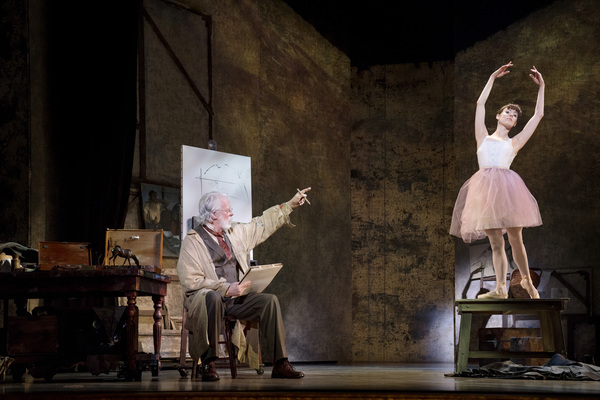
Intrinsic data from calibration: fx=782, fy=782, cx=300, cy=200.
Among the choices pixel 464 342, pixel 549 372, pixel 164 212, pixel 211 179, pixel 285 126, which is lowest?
pixel 549 372

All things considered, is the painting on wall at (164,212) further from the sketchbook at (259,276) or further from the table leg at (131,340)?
the sketchbook at (259,276)

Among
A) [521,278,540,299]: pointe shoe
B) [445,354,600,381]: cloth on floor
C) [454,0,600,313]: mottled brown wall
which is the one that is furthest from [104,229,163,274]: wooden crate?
[454,0,600,313]: mottled brown wall

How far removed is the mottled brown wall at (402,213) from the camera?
1009 cm

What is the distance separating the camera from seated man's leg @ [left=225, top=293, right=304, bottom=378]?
4.68 m

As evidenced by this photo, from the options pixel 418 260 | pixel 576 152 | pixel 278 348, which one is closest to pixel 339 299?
pixel 418 260

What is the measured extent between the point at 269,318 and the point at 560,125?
16.1 ft

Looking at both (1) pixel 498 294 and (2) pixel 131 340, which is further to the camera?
(1) pixel 498 294

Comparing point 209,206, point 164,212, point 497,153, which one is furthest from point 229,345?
point 164,212

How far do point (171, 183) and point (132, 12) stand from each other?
1855 millimetres

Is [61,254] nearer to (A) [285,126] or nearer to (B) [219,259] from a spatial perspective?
(B) [219,259]

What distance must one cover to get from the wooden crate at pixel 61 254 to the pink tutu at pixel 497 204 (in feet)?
8.95

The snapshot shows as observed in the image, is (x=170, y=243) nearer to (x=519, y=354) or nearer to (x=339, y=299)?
(x=339, y=299)

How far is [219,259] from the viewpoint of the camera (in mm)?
5012

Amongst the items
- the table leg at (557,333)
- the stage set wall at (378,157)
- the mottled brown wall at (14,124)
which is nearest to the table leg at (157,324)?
the mottled brown wall at (14,124)
